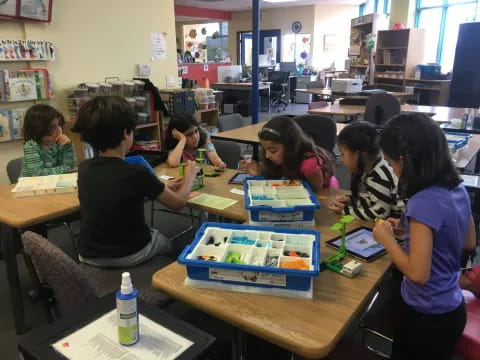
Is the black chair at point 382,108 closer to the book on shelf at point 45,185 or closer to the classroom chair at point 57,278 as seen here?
the book on shelf at point 45,185

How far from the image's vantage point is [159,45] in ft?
15.0

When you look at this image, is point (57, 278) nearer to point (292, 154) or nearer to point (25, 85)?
point (292, 154)

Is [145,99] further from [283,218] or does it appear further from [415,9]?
[415,9]

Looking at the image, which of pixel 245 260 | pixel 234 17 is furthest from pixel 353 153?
pixel 234 17

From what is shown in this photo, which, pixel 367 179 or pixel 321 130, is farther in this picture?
pixel 321 130

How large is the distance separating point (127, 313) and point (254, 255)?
17.2 inches

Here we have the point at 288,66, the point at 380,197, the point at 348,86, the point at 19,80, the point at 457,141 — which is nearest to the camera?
the point at 380,197

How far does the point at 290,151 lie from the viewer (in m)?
2.02

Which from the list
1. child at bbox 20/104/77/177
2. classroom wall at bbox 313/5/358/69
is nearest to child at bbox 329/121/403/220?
child at bbox 20/104/77/177

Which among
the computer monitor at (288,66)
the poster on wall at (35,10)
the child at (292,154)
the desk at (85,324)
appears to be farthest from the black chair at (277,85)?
the desk at (85,324)

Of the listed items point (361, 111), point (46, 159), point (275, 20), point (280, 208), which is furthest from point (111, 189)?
point (275, 20)

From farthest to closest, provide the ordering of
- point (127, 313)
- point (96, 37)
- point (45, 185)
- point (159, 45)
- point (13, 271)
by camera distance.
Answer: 1. point (159, 45)
2. point (96, 37)
3. point (45, 185)
4. point (13, 271)
5. point (127, 313)

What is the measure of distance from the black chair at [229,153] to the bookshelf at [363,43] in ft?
21.4

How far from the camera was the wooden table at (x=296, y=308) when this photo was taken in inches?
38.4
